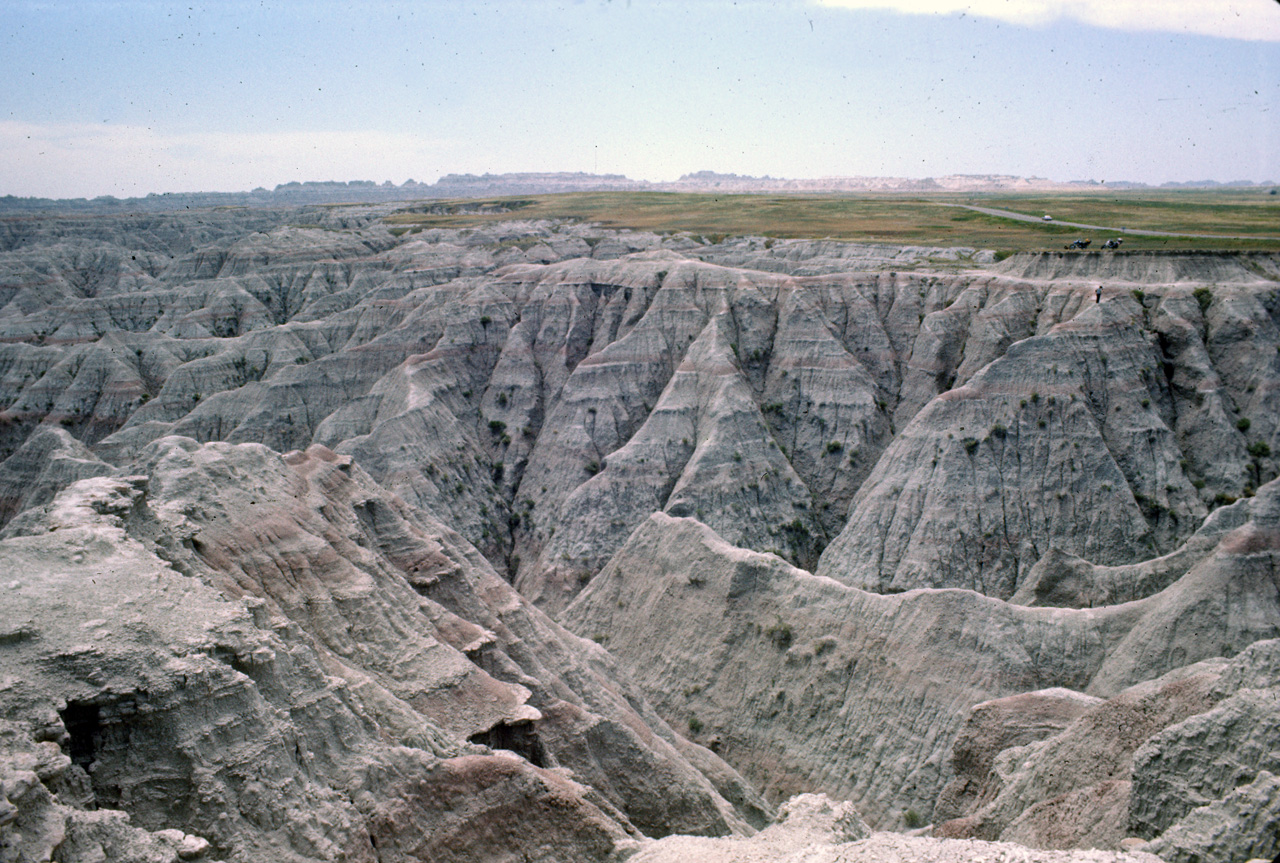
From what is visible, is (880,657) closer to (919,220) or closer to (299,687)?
(299,687)

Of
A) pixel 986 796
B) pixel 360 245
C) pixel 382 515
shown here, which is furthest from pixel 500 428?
pixel 360 245

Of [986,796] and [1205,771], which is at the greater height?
[1205,771]

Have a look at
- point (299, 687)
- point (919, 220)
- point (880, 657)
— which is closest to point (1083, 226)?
point (919, 220)

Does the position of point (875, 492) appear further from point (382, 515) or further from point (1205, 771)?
point (1205, 771)

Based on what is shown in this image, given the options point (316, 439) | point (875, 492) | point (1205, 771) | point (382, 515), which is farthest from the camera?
point (316, 439)

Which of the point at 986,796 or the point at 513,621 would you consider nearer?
the point at 986,796

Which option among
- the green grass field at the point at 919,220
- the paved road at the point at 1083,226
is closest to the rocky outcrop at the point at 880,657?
the green grass field at the point at 919,220

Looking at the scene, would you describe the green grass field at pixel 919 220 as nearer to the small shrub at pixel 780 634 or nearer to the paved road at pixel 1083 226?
the paved road at pixel 1083 226

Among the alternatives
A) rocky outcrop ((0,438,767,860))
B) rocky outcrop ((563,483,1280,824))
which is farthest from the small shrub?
rocky outcrop ((0,438,767,860))

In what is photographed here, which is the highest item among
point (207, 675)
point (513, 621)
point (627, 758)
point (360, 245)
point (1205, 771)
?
point (360, 245)
